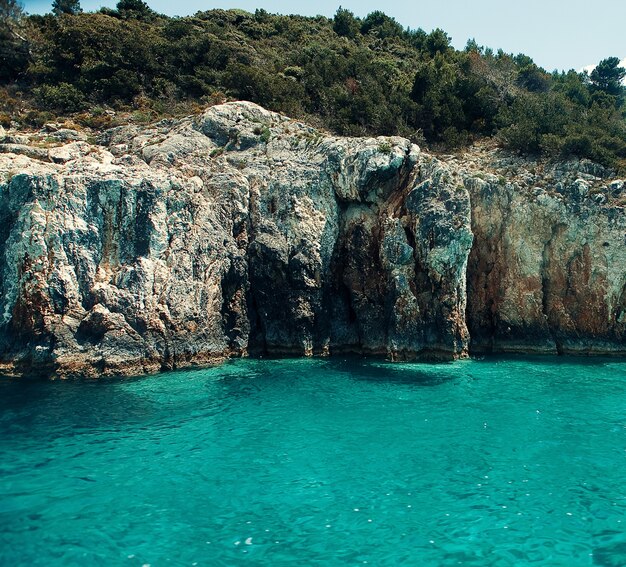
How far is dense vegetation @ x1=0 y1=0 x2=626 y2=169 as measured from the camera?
37.8m

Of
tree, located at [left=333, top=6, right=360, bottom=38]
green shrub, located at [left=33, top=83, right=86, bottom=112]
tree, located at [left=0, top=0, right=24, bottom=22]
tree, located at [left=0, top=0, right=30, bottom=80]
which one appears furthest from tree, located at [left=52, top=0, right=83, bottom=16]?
tree, located at [left=333, top=6, right=360, bottom=38]

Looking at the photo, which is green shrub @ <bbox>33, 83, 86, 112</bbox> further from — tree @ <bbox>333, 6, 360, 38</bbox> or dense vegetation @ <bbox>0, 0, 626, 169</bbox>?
tree @ <bbox>333, 6, 360, 38</bbox>

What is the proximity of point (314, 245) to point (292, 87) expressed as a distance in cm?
1990

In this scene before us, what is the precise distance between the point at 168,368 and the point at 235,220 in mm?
9827

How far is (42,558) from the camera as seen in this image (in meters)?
11.4

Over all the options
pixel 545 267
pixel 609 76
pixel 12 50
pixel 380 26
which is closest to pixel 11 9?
pixel 12 50

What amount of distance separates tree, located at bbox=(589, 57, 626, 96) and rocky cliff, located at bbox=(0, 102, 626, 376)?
99.9 feet

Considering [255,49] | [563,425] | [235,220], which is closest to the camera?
[563,425]

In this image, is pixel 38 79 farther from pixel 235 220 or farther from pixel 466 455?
pixel 466 455

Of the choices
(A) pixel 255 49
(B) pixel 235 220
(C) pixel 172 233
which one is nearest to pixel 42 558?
(C) pixel 172 233

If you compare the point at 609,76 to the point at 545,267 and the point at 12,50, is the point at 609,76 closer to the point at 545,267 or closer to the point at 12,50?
the point at 545,267

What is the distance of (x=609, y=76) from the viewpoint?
5603 cm

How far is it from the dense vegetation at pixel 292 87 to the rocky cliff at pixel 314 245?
5968mm

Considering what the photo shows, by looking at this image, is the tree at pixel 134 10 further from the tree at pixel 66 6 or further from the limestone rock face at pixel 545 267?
the limestone rock face at pixel 545 267
